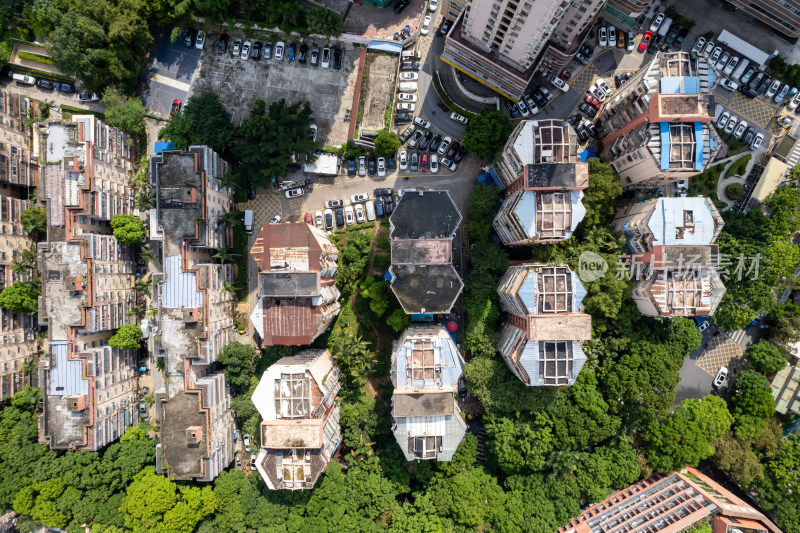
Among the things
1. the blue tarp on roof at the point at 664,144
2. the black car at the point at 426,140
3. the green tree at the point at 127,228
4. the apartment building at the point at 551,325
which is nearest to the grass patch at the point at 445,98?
the black car at the point at 426,140

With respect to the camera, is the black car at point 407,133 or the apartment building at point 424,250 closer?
the apartment building at point 424,250

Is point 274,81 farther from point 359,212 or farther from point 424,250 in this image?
point 424,250

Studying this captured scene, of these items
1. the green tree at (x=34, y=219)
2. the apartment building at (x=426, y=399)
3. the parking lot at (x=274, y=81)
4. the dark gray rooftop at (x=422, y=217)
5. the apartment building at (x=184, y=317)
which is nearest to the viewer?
the apartment building at (x=426, y=399)

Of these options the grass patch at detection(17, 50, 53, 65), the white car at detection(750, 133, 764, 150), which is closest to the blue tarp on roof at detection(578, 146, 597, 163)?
the white car at detection(750, 133, 764, 150)

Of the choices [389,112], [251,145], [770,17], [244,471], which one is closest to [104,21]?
[251,145]

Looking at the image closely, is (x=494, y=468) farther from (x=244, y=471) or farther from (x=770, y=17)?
(x=770, y=17)

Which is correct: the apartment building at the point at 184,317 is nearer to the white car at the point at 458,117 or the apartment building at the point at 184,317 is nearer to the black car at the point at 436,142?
the black car at the point at 436,142
